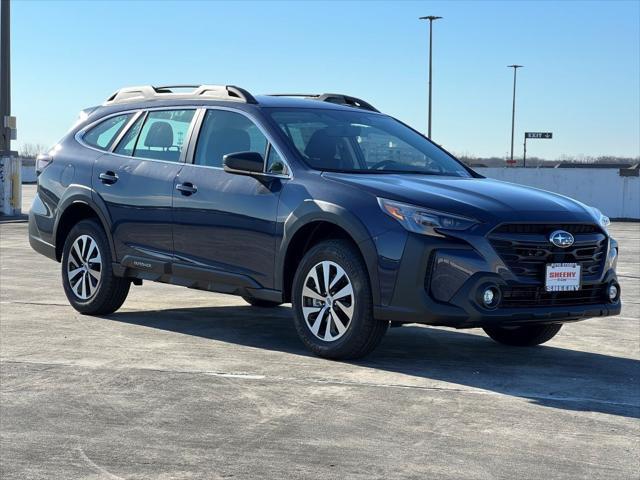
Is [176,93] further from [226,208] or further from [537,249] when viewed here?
[537,249]

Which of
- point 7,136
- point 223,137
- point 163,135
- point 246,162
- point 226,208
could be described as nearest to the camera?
point 246,162

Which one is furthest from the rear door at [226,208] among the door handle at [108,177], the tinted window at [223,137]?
the door handle at [108,177]

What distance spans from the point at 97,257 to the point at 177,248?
1.06 meters

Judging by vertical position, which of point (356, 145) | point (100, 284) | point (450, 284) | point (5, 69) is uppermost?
point (5, 69)

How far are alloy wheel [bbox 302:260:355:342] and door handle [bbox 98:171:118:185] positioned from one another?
2416mm

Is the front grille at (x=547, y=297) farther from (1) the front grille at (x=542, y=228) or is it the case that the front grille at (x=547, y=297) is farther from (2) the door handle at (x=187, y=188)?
(2) the door handle at (x=187, y=188)

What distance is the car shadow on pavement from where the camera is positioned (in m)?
6.63

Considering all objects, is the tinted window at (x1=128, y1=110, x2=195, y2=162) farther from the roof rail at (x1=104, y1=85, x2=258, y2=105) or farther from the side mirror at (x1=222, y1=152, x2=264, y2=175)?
the side mirror at (x1=222, y1=152, x2=264, y2=175)

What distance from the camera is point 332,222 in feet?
24.2

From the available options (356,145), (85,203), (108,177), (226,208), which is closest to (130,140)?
(108,177)

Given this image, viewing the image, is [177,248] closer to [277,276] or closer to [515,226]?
[277,276]

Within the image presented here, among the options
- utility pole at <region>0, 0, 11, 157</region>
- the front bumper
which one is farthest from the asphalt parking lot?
utility pole at <region>0, 0, 11, 157</region>

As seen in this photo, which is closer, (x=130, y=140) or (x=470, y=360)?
(x=470, y=360)

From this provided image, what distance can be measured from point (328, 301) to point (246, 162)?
3.86 ft
